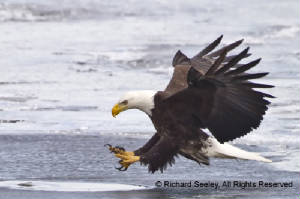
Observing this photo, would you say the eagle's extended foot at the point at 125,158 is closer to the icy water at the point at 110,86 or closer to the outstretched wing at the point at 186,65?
the icy water at the point at 110,86

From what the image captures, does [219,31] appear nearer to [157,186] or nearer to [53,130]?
[53,130]

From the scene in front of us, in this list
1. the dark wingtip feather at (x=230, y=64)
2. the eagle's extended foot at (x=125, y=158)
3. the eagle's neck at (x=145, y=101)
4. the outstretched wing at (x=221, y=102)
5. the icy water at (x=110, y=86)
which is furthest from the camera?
the icy water at (x=110, y=86)

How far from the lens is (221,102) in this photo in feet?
18.9

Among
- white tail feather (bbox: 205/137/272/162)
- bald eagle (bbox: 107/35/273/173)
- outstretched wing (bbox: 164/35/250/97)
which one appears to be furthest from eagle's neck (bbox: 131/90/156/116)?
white tail feather (bbox: 205/137/272/162)

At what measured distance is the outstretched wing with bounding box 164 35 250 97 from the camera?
19.7ft

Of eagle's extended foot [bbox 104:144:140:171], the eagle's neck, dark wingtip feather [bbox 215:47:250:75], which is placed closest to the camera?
dark wingtip feather [bbox 215:47:250:75]

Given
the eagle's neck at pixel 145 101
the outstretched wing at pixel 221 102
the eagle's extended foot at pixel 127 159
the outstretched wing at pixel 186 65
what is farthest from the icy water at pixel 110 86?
the outstretched wing at pixel 186 65

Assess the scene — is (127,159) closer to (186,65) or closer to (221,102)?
(221,102)

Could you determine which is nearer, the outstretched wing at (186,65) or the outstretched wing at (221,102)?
the outstretched wing at (221,102)

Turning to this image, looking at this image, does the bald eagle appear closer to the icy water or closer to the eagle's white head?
the eagle's white head

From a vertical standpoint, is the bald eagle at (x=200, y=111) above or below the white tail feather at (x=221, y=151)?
above

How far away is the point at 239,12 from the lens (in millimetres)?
15555

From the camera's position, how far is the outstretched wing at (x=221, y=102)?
5.66m

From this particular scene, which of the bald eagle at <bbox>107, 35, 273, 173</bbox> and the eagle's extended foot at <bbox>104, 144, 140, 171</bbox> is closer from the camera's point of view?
the bald eagle at <bbox>107, 35, 273, 173</bbox>
